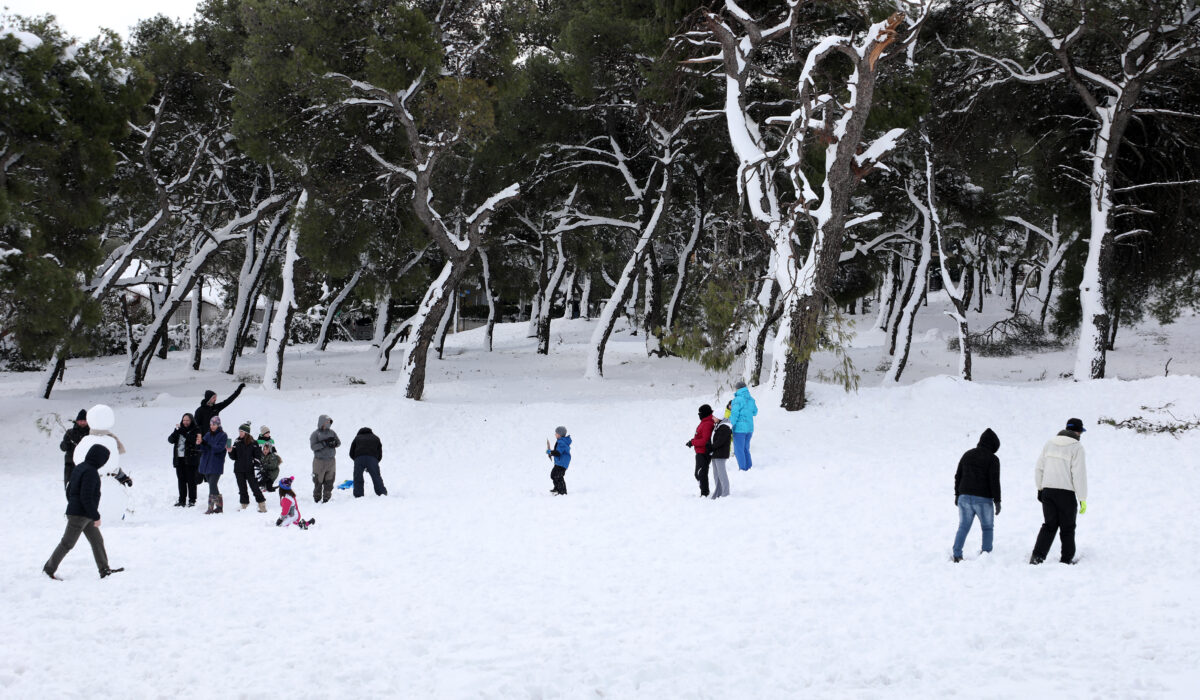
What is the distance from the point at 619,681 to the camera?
6223 millimetres

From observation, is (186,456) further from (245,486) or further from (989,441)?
(989,441)

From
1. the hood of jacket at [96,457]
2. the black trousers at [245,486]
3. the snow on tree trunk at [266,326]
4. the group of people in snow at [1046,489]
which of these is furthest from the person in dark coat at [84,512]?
the snow on tree trunk at [266,326]

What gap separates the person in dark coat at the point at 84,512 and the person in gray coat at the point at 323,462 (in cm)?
501

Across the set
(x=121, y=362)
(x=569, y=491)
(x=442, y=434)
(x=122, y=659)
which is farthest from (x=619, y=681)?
(x=121, y=362)

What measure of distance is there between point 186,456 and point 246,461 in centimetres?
119

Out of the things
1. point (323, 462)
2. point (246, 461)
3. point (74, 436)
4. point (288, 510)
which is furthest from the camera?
point (323, 462)

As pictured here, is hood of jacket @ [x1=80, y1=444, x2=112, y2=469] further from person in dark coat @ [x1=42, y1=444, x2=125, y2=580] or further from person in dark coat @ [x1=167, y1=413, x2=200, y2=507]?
person in dark coat @ [x1=167, y1=413, x2=200, y2=507]

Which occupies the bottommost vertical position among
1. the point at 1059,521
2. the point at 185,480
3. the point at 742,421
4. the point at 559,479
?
the point at 185,480

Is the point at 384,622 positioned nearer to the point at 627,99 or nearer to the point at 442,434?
the point at 442,434

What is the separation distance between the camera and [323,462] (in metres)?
13.8

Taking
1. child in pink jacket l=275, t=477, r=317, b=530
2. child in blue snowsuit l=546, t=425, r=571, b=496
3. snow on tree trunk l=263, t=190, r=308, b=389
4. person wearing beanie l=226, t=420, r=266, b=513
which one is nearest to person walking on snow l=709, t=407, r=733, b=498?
child in blue snowsuit l=546, t=425, r=571, b=496

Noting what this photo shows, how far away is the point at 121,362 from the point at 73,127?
24.1 m

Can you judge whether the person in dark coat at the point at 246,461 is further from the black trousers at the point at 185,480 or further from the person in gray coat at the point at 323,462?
the black trousers at the point at 185,480

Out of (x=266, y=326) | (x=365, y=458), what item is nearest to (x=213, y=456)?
(x=365, y=458)
